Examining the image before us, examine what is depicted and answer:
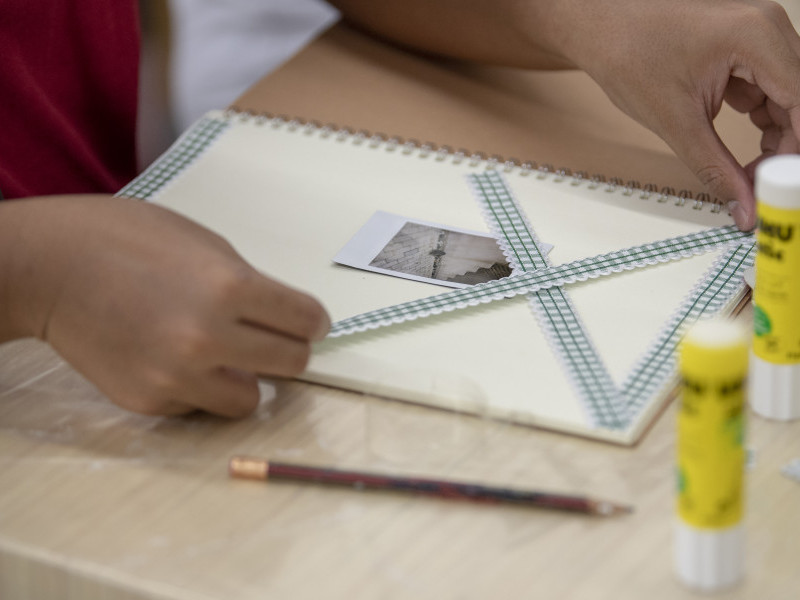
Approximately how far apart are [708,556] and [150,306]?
351mm

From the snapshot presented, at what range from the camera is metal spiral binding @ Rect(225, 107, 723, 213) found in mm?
934

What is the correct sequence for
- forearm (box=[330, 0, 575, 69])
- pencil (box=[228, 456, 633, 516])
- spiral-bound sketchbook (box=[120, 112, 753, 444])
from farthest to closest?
forearm (box=[330, 0, 575, 69]) < spiral-bound sketchbook (box=[120, 112, 753, 444]) < pencil (box=[228, 456, 633, 516])

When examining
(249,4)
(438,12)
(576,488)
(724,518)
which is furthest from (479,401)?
(249,4)

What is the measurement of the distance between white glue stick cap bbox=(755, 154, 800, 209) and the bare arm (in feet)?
0.80

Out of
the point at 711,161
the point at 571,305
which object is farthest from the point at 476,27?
the point at 571,305

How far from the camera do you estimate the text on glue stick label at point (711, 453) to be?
0.50 meters

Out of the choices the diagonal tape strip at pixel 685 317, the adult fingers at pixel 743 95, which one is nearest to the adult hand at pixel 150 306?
the diagonal tape strip at pixel 685 317

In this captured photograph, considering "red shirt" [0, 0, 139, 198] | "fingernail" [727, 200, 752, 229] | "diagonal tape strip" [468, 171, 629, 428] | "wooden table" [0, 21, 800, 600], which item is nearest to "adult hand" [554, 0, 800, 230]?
"fingernail" [727, 200, 752, 229]

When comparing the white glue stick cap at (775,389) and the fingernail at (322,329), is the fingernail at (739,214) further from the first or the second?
the fingernail at (322,329)

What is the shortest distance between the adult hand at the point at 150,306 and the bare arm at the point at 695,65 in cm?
40

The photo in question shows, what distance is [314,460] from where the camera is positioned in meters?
0.66

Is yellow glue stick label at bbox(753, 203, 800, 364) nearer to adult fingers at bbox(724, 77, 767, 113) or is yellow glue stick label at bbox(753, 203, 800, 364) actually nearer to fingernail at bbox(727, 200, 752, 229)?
fingernail at bbox(727, 200, 752, 229)

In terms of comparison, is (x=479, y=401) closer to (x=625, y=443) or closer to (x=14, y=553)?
(x=625, y=443)

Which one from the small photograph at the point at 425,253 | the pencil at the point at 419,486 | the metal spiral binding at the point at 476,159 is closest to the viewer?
the pencil at the point at 419,486
